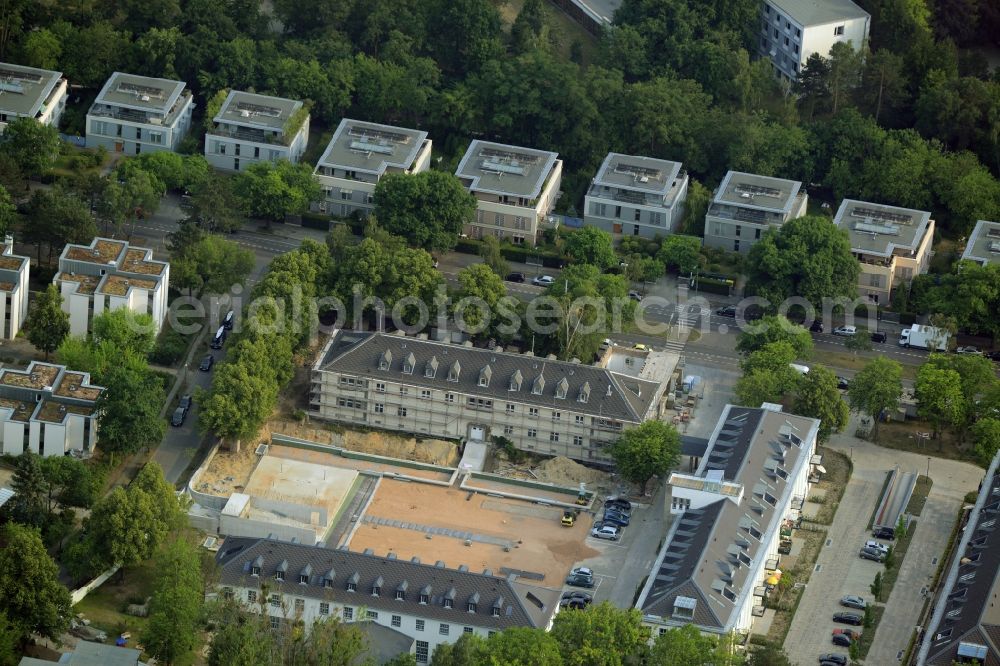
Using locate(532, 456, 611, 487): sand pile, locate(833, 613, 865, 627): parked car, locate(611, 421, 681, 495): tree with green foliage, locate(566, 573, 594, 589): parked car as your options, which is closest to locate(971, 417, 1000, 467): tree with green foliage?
locate(833, 613, 865, 627): parked car

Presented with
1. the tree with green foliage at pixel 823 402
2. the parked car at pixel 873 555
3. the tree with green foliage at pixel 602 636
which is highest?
the tree with green foliage at pixel 823 402

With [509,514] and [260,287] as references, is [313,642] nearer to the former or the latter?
[509,514]

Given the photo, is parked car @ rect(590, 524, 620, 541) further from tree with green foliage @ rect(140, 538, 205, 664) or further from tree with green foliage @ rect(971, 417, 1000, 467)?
tree with green foliage @ rect(140, 538, 205, 664)

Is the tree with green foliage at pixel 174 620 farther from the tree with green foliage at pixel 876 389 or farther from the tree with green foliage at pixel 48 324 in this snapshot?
the tree with green foliage at pixel 876 389

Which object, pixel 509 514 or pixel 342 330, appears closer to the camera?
pixel 509 514

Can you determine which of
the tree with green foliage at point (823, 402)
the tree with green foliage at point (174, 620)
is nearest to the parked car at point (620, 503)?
the tree with green foliage at point (823, 402)

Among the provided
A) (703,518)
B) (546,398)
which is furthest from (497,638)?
(546,398)
